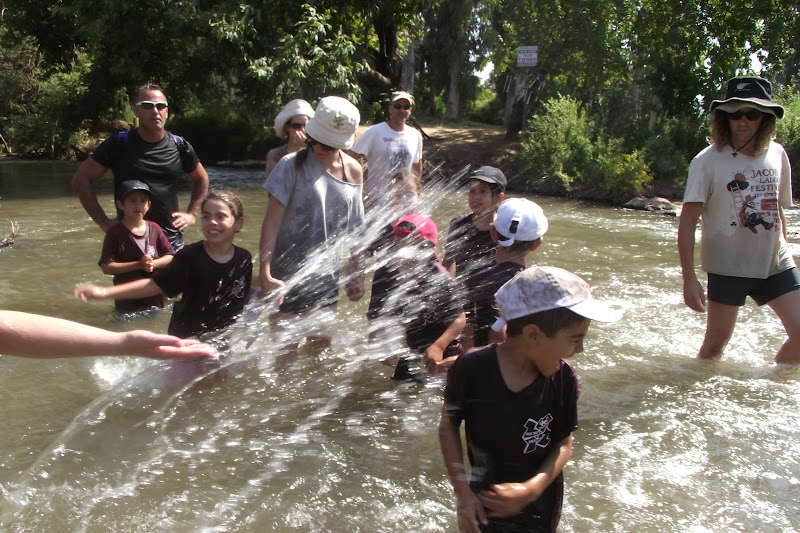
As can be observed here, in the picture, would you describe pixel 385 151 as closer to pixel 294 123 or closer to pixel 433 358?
pixel 294 123

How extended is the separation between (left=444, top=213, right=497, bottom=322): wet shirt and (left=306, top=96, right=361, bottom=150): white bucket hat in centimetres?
91

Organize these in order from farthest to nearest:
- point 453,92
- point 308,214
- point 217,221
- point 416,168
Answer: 1. point 453,92
2. point 416,168
3. point 308,214
4. point 217,221

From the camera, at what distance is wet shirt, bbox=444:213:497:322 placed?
4062mm

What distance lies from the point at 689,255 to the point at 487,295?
4.83ft

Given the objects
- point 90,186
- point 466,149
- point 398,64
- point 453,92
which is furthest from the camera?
point 453,92

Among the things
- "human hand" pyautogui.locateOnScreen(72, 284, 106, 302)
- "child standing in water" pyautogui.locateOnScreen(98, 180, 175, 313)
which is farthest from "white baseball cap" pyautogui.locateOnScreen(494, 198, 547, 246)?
"child standing in water" pyautogui.locateOnScreen(98, 180, 175, 313)

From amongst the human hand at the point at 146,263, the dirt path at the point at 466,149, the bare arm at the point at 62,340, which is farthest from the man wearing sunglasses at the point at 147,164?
the dirt path at the point at 466,149

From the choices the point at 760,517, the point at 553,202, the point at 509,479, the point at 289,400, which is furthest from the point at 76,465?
the point at 553,202

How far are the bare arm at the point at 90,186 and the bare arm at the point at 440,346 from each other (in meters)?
3.00

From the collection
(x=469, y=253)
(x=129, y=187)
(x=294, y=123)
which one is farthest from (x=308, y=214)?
(x=294, y=123)

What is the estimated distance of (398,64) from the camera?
2242 centimetres

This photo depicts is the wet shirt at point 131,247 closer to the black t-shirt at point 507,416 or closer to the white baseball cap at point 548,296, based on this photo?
the black t-shirt at point 507,416

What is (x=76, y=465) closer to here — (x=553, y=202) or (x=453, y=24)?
(x=553, y=202)

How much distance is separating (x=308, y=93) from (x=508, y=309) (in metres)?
16.0
